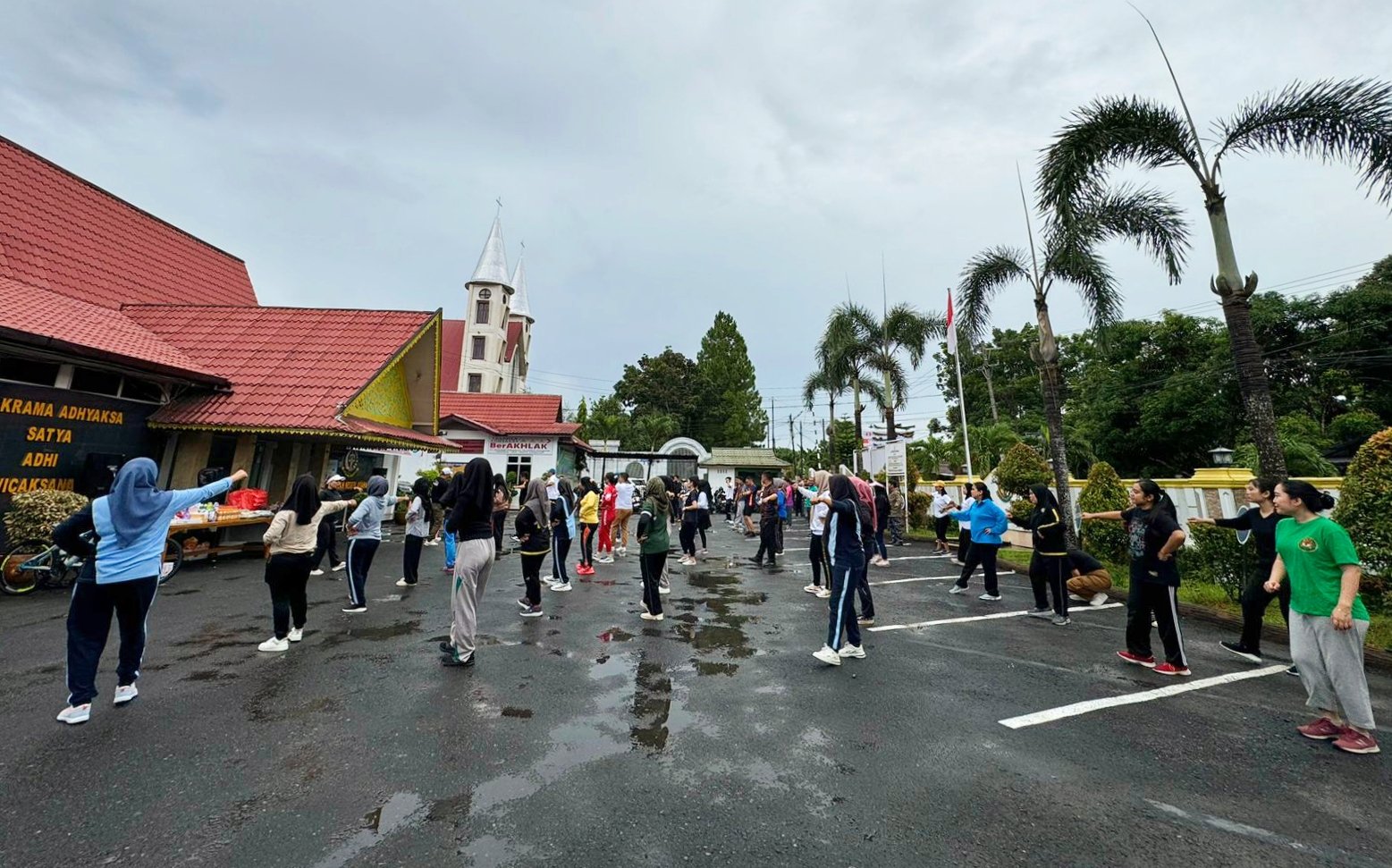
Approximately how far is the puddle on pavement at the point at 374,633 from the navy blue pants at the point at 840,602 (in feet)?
14.3

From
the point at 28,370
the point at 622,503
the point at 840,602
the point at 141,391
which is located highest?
the point at 141,391

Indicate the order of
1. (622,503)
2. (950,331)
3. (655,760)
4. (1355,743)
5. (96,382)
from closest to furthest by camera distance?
(655,760)
(1355,743)
(96,382)
(622,503)
(950,331)

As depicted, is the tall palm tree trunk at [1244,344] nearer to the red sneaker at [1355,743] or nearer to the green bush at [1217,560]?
the green bush at [1217,560]

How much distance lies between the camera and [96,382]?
9.52 m

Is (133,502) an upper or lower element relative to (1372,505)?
upper

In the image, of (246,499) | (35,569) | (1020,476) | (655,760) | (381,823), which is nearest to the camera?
(381,823)

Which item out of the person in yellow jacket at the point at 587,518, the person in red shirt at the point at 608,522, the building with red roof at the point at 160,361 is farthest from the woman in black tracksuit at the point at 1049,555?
the building with red roof at the point at 160,361

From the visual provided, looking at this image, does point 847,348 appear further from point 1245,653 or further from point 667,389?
point 667,389

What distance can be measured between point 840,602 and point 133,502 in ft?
18.3

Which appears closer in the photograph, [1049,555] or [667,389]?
[1049,555]

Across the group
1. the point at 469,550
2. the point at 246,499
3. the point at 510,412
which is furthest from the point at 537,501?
the point at 510,412

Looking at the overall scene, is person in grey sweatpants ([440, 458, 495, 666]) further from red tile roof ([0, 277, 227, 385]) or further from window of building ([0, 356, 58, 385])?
window of building ([0, 356, 58, 385])

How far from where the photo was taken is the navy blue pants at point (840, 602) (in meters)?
5.04

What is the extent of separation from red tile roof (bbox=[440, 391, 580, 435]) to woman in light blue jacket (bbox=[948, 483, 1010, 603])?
21.3 meters
